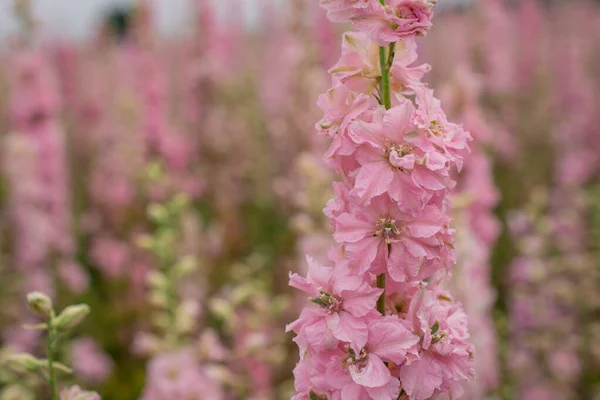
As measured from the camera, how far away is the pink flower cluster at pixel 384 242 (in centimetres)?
86

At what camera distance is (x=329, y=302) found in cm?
90

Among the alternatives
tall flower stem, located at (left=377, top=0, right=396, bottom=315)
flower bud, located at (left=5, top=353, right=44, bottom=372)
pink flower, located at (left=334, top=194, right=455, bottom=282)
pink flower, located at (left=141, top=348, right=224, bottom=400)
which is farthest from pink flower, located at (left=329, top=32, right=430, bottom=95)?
pink flower, located at (left=141, top=348, right=224, bottom=400)

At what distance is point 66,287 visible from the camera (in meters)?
3.68

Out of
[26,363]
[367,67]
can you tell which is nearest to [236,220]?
[26,363]

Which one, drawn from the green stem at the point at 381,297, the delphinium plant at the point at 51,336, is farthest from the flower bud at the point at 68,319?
the green stem at the point at 381,297

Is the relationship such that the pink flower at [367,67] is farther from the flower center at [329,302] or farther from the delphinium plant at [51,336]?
the delphinium plant at [51,336]

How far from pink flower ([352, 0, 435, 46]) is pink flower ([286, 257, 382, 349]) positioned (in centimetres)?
33

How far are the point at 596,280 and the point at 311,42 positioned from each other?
6.89 feet

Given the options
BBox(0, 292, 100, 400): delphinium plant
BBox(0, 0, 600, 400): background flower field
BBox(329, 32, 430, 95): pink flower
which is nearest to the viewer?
BBox(329, 32, 430, 95): pink flower

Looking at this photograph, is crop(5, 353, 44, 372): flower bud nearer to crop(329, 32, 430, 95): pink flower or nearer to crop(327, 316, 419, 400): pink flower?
crop(327, 316, 419, 400): pink flower

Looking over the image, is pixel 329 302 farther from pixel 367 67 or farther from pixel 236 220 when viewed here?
pixel 236 220

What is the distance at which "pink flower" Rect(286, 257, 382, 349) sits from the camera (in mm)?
871

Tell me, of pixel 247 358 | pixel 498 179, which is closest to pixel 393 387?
pixel 247 358

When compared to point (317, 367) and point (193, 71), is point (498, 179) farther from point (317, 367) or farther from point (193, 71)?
point (317, 367)
